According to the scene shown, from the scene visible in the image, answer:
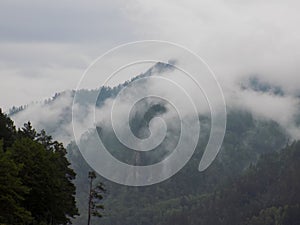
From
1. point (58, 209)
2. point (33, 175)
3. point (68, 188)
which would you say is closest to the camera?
point (33, 175)

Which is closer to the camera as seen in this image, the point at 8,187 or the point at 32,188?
the point at 8,187

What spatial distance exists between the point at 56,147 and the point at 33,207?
23.9m

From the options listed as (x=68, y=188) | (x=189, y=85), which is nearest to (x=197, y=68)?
(x=189, y=85)

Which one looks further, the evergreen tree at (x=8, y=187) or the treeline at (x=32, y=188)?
the treeline at (x=32, y=188)

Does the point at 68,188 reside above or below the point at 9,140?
below

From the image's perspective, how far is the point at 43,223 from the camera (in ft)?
219

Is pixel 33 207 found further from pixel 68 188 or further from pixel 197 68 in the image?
pixel 197 68

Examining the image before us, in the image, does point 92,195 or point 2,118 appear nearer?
point 92,195

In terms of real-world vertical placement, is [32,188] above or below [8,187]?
above

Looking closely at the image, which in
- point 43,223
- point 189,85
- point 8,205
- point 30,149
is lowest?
point 8,205

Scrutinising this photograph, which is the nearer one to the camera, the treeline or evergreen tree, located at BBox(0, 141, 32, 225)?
evergreen tree, located at BBox(0, 141, 32, 225)

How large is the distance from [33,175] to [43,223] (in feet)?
18.3

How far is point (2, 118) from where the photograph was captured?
83312 mm

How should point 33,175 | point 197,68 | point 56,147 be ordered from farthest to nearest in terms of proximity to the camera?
point 56,147
point 33,175
point 197,68
